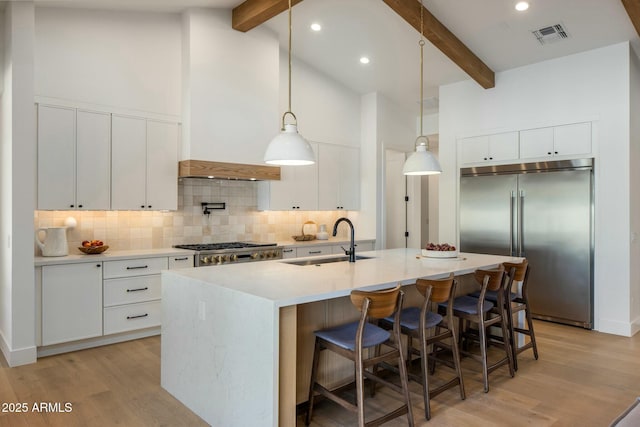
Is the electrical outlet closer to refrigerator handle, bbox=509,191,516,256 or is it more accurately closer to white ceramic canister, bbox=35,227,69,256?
white ceramic canister, bbox=35,227,69,256

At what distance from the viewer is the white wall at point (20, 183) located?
3516 mm

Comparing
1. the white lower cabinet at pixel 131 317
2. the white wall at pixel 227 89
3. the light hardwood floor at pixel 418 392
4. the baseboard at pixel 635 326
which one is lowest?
the light hardwood floor at pixel 418 392

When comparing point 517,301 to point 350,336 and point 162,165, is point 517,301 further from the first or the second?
point 162,165

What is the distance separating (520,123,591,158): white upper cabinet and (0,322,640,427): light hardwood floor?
2.10 metres

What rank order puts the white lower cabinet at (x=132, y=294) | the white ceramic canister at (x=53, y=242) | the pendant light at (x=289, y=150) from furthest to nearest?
the white lower cabinet at (x=132, y=294) < the white ceramic canister at (x=53, y=242) < the pendant light at (x=289, y=150)

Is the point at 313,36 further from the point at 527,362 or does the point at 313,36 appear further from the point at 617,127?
the point at 527,362

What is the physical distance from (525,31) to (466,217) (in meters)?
2.27

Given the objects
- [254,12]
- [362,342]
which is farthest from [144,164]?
[362,342]

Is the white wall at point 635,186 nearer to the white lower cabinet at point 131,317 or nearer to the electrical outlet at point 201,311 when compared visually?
the electrical outlet at point 201,311

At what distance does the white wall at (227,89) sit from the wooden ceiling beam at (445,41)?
176 centimetres

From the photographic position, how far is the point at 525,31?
4453mm

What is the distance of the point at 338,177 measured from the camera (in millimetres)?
6312

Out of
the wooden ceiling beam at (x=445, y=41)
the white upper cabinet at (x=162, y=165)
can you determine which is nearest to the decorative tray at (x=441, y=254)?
the wooden ceiling beam at (x=445, y=41)

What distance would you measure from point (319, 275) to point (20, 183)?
8.50 ft
